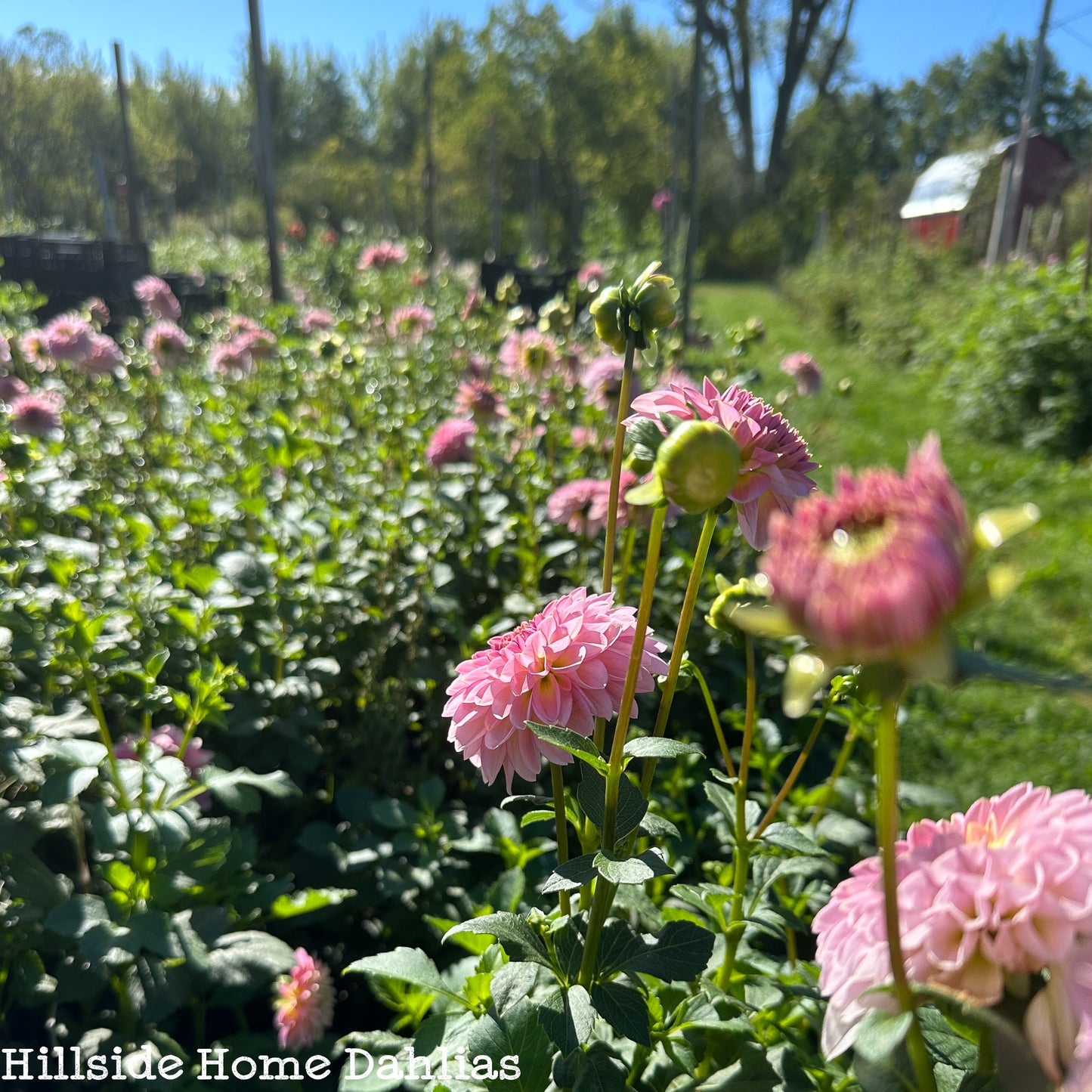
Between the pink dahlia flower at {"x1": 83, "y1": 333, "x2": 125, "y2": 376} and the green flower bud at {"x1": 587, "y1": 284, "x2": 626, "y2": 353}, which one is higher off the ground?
the green flower bud at {"x1": 587, "y1": 284, "x2": 626, "y2": 353}

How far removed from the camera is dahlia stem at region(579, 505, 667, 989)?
56 centimetres

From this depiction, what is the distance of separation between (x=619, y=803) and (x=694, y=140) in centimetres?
356

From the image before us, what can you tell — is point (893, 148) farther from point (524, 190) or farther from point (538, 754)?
point (538, 754)

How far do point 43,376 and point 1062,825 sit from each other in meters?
3.86

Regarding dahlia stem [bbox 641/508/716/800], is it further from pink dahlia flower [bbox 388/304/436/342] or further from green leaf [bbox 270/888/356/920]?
pink dahlia flower [bbox 388/304/436/342]

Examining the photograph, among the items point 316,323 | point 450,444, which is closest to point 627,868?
point 450,444

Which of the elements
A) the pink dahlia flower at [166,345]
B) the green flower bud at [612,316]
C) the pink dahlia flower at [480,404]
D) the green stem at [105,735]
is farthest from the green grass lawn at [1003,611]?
the pink dahlia flower at [166,345]

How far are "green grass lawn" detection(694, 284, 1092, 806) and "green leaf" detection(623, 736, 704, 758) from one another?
247mm

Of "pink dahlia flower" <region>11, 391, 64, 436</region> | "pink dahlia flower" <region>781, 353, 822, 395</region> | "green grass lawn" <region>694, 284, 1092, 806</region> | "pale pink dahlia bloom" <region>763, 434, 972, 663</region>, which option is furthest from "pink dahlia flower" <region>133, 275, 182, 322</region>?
"pale pink dahlia bloom" <region>763, 434, 972, 663</region>

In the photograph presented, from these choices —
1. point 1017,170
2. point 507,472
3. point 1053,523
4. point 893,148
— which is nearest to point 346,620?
point 507,472

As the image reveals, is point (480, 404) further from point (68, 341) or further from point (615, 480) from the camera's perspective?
point (615, 480)

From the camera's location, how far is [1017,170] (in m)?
7.85

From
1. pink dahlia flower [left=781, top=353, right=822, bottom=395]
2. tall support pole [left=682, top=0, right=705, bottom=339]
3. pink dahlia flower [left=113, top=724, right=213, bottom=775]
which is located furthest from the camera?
tall support pole [left=682, top=0, right=705, bottom=339]

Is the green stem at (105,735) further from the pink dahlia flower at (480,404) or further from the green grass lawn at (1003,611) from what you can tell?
the pink dahlia flower at (480,404)
